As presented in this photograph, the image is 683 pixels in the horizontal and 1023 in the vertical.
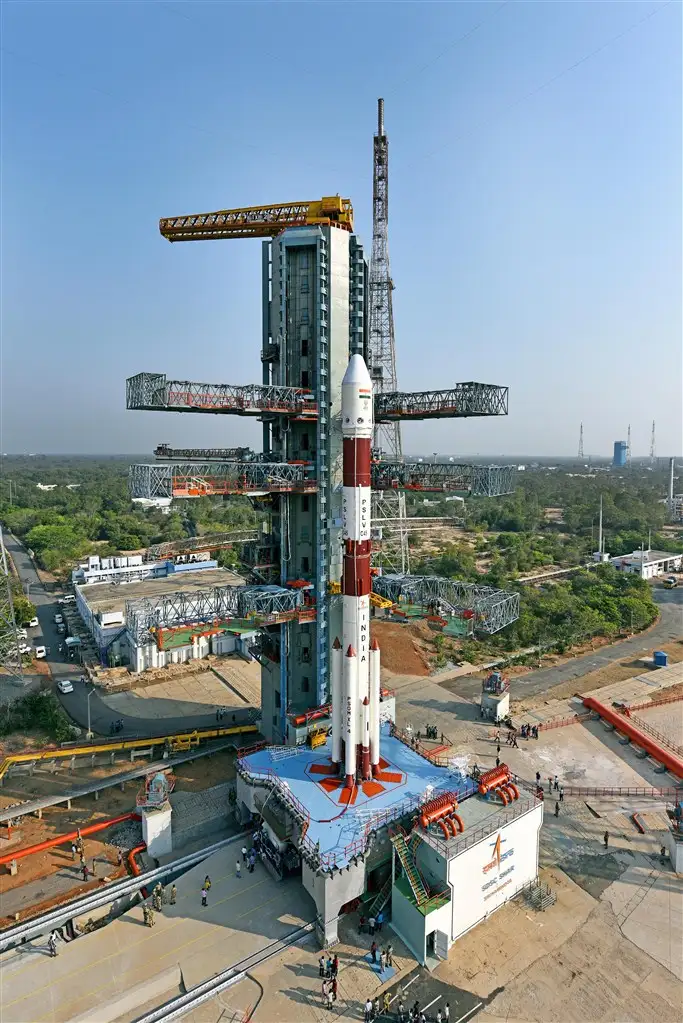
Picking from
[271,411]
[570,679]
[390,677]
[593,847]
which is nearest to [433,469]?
[271,411]

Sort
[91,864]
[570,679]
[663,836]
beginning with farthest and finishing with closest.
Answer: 1. [570,679]
2. [663,836]
3. [91,864]

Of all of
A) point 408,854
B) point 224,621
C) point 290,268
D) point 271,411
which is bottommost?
point 408,854

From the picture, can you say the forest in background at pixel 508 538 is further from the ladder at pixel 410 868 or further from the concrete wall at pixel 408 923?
the concrete wall at pixel 408 923

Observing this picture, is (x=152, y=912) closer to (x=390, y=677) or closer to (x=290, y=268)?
(x=390, y=677)

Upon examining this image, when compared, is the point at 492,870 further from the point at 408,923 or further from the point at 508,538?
the point at 508,538

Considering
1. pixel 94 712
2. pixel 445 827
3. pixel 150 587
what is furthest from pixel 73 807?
pixel 150 587

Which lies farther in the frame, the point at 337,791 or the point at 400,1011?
the point at 337,791

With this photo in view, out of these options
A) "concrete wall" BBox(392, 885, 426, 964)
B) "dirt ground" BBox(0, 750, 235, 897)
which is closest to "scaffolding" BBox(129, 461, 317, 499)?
"dirt ground" BBox(0, 750, 235, 897)
